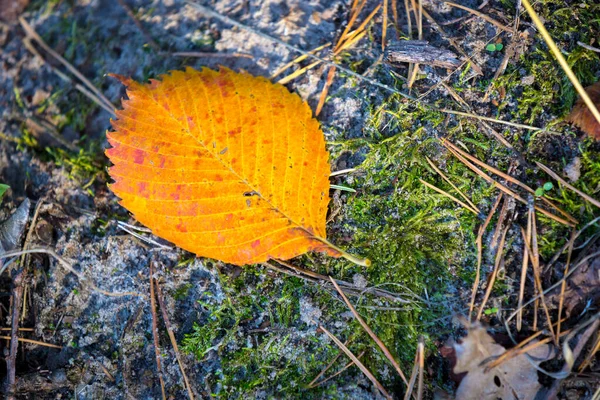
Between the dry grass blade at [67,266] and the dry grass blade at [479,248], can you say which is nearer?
the dry grass blade at [479,248]

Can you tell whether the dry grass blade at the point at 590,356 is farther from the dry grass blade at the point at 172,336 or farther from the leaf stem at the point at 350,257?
the dry grass blade at the point at 172,336

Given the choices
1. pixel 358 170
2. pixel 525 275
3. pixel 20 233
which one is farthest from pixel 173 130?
pixel 525 275

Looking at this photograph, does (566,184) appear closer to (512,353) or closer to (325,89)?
(512,353)

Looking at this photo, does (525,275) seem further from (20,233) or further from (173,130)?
(20,233)

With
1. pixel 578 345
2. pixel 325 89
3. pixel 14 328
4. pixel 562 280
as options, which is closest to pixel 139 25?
pixel 325 89

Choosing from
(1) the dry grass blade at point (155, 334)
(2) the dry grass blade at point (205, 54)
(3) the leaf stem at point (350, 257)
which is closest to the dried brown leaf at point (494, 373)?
(3) the leaf stem at point (350, 257)
